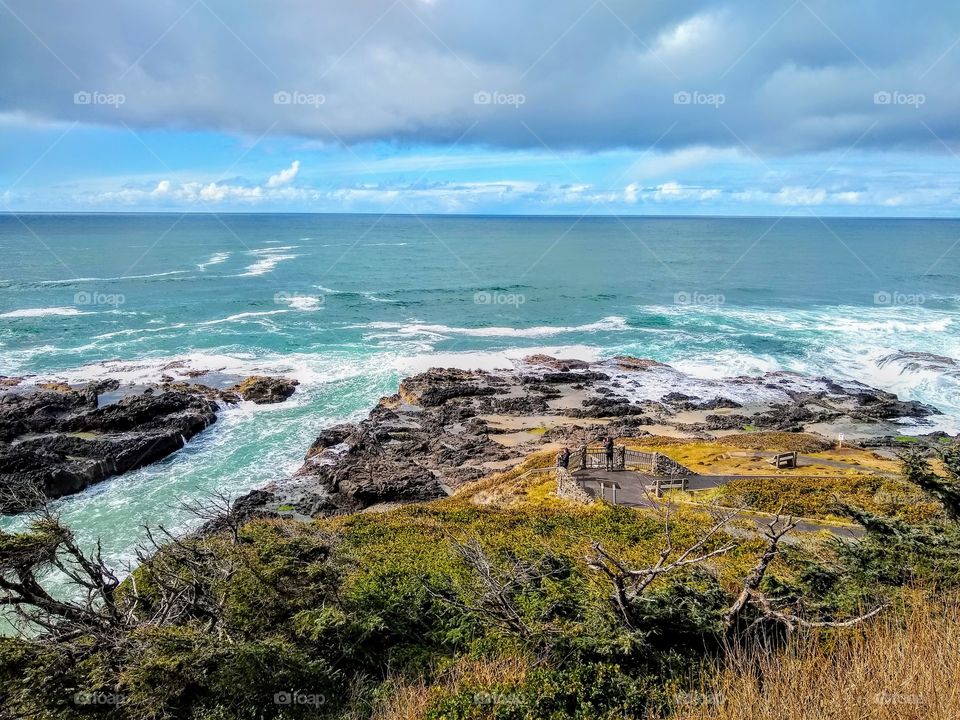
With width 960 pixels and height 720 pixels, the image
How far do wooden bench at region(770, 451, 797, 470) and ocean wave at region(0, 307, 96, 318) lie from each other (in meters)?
56.7

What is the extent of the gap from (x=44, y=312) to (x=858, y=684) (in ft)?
214

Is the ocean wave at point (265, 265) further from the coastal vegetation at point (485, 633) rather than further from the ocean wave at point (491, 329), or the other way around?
the coastal vegetation at point (485, 633)

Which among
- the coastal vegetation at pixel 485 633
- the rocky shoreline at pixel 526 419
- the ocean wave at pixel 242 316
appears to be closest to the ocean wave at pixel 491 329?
the rocky shoreline at pixel 526 419

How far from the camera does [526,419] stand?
107 feet

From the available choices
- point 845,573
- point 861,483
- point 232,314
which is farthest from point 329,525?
point 232,314

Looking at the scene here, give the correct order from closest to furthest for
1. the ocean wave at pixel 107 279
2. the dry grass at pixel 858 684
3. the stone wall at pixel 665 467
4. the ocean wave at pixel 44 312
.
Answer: the dry grass at pixel 858 684 → the stone wall at pixel 665 467 → the ocean wave at pixel 44 312 → the ocean wave at pixel 107 279

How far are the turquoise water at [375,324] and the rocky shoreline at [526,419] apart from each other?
7.54ft

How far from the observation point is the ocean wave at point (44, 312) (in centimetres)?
5206

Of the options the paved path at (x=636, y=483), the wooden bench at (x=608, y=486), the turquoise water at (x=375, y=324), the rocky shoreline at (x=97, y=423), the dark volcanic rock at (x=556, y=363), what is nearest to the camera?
the paved path at (x=636, y=483)

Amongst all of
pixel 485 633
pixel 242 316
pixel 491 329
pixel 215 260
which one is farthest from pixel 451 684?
pixel 215 260

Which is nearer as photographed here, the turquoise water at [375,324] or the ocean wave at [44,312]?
the turquoise water at [375,324]

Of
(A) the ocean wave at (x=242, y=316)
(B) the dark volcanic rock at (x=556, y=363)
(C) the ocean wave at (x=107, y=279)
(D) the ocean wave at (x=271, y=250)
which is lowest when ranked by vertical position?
(B) the dark volcanic rock at (x=556, y=363)

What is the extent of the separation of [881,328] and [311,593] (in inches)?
2186

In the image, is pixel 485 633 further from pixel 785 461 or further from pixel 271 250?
pixel 271 250
